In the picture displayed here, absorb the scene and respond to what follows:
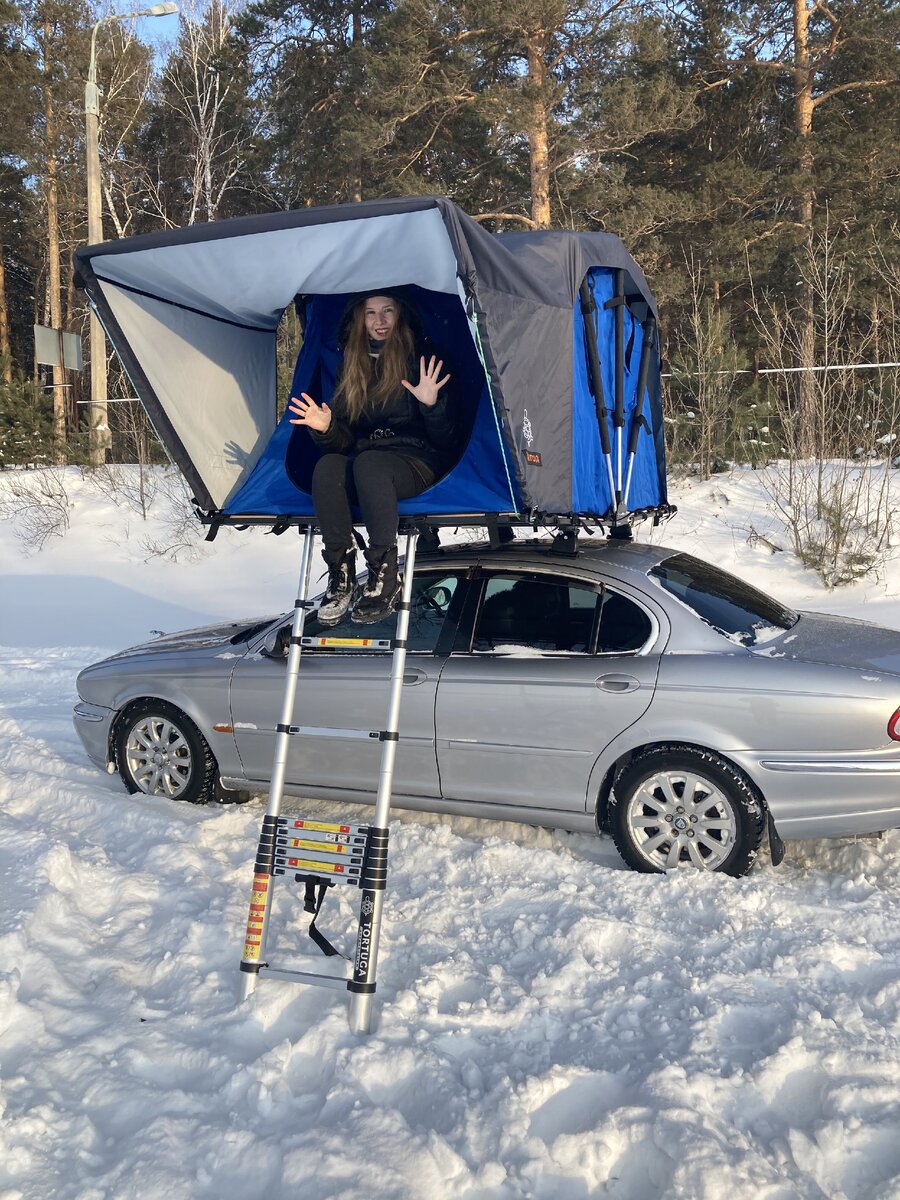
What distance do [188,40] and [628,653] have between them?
26.2 m

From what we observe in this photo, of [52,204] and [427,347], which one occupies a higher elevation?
[52,204]

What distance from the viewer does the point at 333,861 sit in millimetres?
3730

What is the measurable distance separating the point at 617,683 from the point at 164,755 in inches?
108

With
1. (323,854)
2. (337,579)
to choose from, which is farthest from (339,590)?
(323,854)

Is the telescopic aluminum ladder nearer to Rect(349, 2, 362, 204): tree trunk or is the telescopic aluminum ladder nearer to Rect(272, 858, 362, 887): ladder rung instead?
Rect(272, 858, 362, 887): ladder rung

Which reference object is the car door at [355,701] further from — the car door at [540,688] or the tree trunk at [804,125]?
the tree trunk at [804,125]

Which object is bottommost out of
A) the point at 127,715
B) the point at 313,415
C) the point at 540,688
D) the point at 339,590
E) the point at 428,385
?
the point at 127,715

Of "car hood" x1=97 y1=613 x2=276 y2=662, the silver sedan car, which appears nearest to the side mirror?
the silver sedan car

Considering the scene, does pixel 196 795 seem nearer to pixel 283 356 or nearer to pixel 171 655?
pixel 171 655

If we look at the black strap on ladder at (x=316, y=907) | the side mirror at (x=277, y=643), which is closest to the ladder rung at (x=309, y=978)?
the black strap on ladder at (x=316, y=907)

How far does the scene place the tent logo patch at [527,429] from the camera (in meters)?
3.98

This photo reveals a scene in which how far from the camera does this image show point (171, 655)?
18.7 feet

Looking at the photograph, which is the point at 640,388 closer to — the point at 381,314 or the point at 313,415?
the point at 381,314

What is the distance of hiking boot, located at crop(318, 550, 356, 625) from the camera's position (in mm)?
4531
